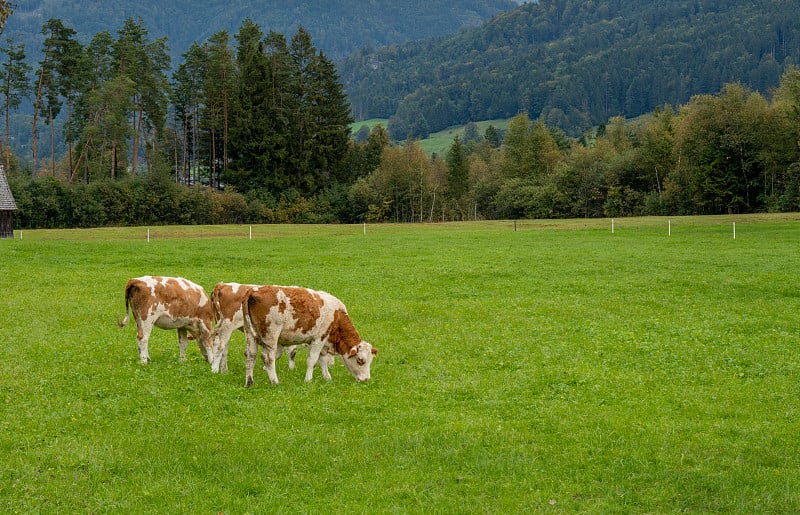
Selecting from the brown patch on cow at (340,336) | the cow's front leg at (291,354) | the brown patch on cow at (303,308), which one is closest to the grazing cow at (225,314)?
the brown patch on cow at (340,336)

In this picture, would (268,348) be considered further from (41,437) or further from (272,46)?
(272,46)

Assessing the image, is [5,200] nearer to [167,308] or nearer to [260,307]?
[167,308]

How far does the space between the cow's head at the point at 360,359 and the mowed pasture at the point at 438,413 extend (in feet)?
1.16

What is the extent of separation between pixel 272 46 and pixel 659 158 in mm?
64851

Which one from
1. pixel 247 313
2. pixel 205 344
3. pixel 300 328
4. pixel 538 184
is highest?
pixel 538 184

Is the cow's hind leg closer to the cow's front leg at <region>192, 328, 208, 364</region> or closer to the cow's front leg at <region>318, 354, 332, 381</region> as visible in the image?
the cow's front leg at <region>192, 328, 208, 364</region>

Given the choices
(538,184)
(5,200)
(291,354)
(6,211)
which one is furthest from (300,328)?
(538,184)

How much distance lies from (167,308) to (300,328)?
3325mm

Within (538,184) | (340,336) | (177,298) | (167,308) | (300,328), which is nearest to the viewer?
(300,328)

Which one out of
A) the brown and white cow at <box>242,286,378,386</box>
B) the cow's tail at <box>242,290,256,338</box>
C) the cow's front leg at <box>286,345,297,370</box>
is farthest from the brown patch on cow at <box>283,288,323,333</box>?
the cow's front leg at <box>286,345,297,370</box>

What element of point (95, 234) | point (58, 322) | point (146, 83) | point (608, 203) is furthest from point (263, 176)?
point (58, 322)

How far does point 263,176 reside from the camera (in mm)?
109062

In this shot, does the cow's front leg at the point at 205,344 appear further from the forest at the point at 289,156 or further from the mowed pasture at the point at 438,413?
the forest at the point at 289,156

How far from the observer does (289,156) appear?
11125cm
